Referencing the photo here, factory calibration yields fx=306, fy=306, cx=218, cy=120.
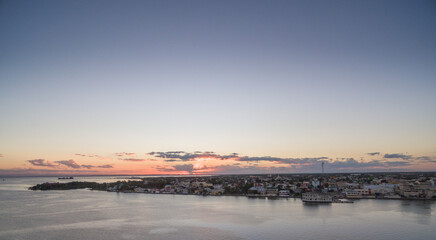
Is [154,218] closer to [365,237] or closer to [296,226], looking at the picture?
[296,226]

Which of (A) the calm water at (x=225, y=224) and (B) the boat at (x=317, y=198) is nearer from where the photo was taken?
(A) the calm water at (x=225, y=224)

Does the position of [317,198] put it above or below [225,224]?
below

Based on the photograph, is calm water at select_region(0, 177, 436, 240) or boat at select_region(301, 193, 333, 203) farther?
boat at select_region(301, 193, 333, 203)

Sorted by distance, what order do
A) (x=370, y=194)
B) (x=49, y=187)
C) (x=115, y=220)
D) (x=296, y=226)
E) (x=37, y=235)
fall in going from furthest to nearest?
1. (x=49, y=187)
2. (x=370, y=194)
3. (x=115, y=220)
4. (x=296, y=226)
5. (x=37, y=235)

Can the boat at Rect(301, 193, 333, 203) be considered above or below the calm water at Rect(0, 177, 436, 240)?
below

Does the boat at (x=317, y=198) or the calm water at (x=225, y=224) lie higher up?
the calm water at (x=225, y=224)

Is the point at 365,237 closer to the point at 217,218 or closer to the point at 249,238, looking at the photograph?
the point at 249,238

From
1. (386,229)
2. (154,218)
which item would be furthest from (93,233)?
(386,229)

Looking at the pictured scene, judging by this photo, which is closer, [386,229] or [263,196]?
[386,229]

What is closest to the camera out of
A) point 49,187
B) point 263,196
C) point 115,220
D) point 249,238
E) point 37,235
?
point 249,238

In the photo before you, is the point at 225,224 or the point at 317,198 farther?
the point at 317,198
